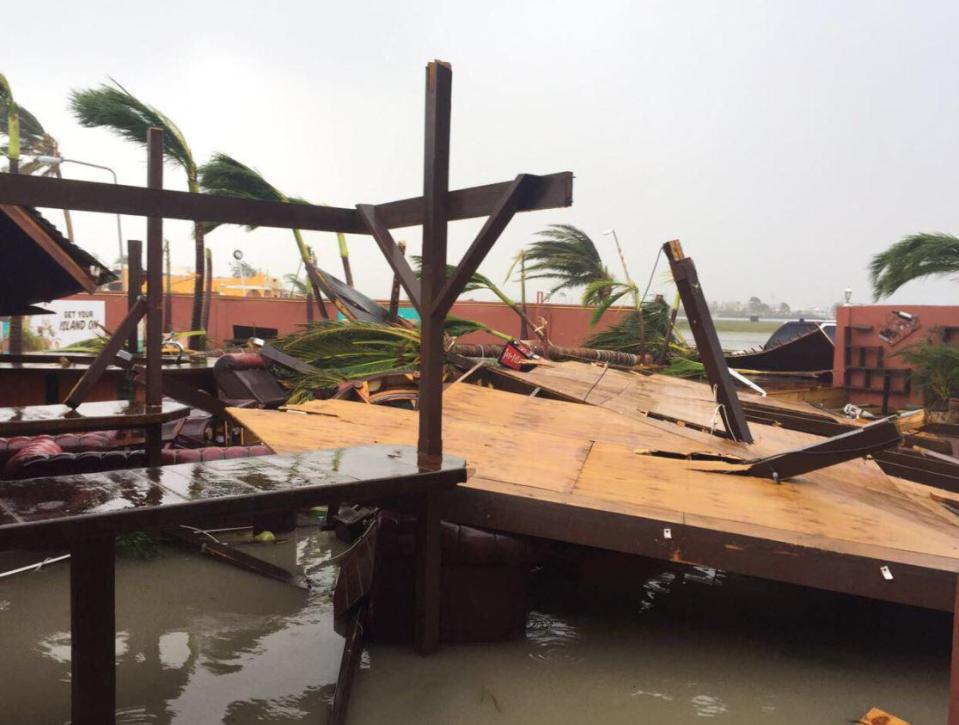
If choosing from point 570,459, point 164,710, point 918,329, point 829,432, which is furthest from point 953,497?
point 918,329

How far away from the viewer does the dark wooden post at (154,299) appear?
17.9 feet

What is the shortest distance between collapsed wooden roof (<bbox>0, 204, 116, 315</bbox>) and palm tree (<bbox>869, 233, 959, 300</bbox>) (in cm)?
1409

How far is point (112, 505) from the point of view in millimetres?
2828

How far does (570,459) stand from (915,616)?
2322mm

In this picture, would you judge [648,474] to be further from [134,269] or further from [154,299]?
[134,269]

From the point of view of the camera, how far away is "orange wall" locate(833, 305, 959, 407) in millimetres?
15875

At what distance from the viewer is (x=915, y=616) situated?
15.4 ft

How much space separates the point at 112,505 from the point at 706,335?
15.1 ft

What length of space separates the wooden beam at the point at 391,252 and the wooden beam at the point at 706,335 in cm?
262

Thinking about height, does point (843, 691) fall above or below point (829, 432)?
below

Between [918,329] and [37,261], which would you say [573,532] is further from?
[918,329]

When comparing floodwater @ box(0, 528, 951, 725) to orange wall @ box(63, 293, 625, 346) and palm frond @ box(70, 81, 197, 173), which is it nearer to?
palm frond @ box(70, 81, 197, 173)

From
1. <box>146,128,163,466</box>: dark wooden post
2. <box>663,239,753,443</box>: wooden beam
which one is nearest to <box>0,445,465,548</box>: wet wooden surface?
<box>146,128,163,466</box>: dark wooden post

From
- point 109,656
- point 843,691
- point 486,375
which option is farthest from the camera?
point 486,375
